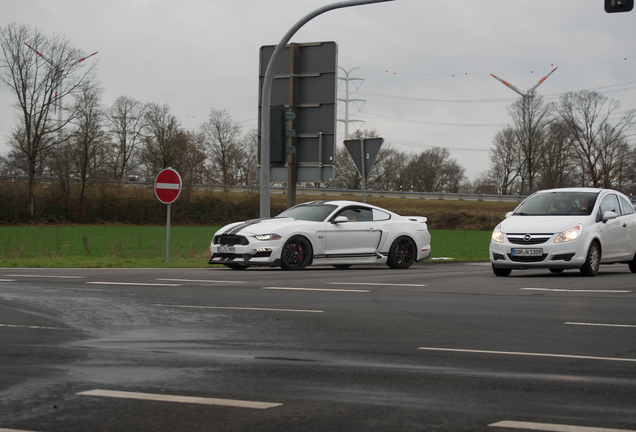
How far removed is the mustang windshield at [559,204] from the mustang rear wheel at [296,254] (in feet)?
14.1

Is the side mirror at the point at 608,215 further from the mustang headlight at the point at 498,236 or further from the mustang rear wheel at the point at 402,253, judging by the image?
the mustang rear wheel at the point at 402,253

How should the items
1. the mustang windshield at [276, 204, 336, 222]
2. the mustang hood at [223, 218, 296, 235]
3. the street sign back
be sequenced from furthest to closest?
the street sign back, the mustang windshield at [276, 204, 336, 222], the mustang hood at [223, 218, 296, 235]

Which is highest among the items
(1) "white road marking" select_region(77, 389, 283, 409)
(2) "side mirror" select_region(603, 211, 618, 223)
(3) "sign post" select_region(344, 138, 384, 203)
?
(3) "sign post" select_region(344, 138, 384, 203)

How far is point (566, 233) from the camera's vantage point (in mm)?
13359

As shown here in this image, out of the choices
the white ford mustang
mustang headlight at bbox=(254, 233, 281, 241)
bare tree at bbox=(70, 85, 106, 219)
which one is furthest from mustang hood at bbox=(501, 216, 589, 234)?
bare tree at bbox=(70, 85, 106, 219)

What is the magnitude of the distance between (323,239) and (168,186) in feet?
13.5

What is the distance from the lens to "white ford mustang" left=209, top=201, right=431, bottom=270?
15.0m

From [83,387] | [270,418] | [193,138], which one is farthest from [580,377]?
[193,138]

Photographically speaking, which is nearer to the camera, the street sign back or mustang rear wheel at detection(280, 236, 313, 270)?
mustang rear wheel at detection(280, 236, 313, 270)

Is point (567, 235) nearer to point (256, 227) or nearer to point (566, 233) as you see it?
point (566, 233)

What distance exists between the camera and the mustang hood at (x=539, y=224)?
44.2 feet

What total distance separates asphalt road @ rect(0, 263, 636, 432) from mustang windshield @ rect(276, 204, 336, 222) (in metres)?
5.39

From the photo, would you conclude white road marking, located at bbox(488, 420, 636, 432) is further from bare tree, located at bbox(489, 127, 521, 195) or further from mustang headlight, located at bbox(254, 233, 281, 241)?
bare tree, located at bbox(489, 127, 521, 195)

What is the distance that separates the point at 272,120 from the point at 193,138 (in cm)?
6080
